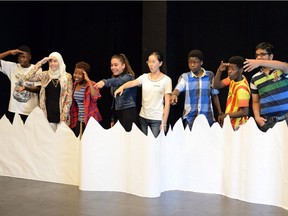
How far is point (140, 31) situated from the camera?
6387mm

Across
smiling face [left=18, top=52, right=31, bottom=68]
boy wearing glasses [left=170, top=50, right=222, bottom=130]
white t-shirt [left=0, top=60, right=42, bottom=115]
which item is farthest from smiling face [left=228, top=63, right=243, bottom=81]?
smiling face [left=18, top=52, right=31, bottom=68]

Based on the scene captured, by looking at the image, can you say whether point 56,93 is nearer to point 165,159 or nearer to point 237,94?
point 165,159

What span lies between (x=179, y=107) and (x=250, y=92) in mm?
1836

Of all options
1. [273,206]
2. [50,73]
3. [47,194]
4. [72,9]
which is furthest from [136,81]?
[72,9]

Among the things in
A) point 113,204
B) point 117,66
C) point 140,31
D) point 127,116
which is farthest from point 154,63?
point 140,31

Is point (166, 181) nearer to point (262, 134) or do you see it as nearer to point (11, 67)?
point (262, 134)

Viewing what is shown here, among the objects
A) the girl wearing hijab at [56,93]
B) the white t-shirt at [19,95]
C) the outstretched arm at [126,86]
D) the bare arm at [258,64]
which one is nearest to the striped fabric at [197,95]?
the outstretched arm at [126,86]

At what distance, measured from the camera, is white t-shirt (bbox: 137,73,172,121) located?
4410mm

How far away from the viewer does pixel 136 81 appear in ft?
14.6

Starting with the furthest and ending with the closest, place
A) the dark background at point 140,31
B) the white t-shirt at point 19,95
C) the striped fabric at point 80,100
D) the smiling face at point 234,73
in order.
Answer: the dark background at point 140,31 < the white t-shirt at point 19,95 < the striped fabric at point 80,100 < the smiling face at point 234,73

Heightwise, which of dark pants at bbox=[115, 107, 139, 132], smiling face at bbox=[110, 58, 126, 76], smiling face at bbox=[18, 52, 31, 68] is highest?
smiling face at bbox=[18, 52, 31, 68]

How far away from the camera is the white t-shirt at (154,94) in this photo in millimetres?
4410

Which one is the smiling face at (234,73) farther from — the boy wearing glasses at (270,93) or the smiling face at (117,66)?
the smiling face at (117,66)

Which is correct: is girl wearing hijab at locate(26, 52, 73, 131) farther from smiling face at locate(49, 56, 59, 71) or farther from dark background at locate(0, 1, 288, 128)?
dark background at locate(0, 1, 288, 128)
